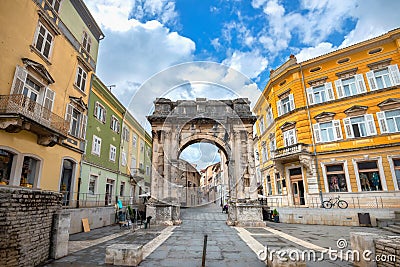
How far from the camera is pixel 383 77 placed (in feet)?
54.3

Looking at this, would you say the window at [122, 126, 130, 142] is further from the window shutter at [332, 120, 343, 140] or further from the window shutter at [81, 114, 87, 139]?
the window shutter at [332, 120, 343, 140]

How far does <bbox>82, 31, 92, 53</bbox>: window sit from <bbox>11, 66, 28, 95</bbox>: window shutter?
665 centimetres

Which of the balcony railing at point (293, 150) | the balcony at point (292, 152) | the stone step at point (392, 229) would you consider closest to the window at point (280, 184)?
the balcony at point (292, 152)

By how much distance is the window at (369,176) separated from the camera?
15.6 m

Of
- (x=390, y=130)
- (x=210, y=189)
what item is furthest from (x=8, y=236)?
(x=210, y=189)

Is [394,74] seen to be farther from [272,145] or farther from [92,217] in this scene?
[92,217]

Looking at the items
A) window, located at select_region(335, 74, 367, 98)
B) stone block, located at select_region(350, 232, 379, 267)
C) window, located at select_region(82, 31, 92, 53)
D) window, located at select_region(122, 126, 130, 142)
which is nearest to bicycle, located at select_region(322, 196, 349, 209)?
window, located at select_region(335, 74, 367, 98)

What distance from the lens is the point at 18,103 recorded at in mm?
8500

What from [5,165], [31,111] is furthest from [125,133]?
[5,165]

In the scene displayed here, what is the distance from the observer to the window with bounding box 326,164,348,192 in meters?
16.7

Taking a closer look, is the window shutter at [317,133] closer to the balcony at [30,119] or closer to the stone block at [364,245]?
the stone block at [364,245]

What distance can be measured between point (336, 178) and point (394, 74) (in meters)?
8.86

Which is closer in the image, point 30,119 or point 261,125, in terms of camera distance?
point 30,119

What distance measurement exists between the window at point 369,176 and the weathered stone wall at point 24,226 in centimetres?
1925
